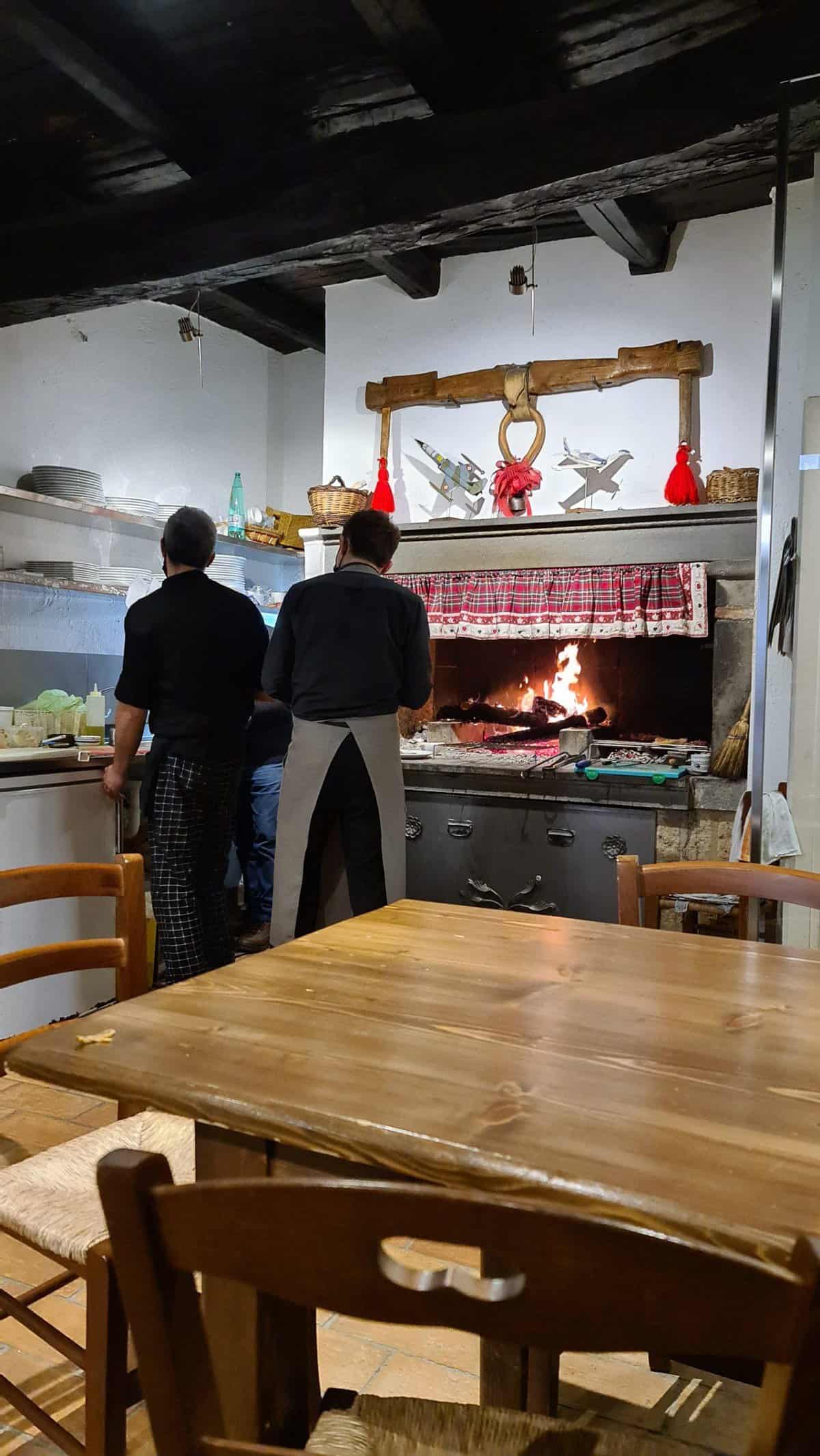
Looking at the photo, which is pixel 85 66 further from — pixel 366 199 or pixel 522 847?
pixel 522 847

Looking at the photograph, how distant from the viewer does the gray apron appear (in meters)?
3.08

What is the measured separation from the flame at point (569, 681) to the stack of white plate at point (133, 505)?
2114mm

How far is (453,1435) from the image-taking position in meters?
0.94

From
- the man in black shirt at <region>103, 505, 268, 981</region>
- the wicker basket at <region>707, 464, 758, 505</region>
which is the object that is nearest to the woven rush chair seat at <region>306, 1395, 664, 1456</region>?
the man in black shirt at <region>103, 505, 268, 981</region>

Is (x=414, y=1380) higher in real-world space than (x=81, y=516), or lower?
lower

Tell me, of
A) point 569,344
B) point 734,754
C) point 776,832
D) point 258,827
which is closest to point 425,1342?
point 776,832

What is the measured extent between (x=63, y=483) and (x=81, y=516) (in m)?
0.24

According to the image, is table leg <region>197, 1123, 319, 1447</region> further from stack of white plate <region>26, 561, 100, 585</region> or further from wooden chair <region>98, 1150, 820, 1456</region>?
stack of white plate <region>26, 561, 100, 585</region>

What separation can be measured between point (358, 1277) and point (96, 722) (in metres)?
3.73

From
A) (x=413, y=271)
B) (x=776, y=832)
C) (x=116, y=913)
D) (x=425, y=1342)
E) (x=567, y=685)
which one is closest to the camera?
(x=116, y=913)

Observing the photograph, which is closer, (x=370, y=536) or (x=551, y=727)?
(x=370, y=536)

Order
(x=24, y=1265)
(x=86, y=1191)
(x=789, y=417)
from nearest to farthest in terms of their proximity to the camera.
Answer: (x=86, y=1191) < (x=24, y=1265) < (x=789, y=417)

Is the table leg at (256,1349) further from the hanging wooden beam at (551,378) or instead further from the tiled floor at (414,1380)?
the hanging wooden beam at (551,378)

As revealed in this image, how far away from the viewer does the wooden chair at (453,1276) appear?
52 centimetres
